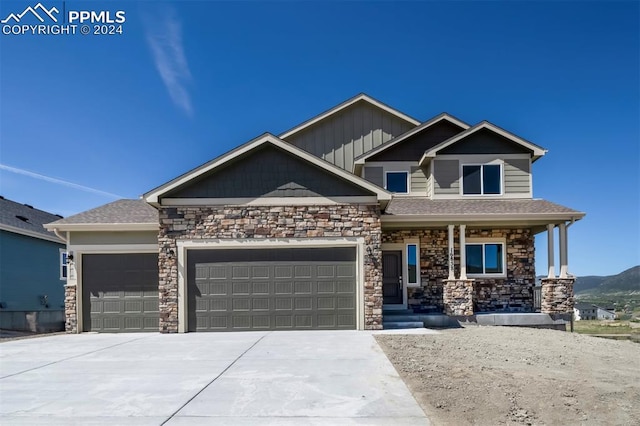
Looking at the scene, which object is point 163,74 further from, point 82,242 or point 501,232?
point 501,232

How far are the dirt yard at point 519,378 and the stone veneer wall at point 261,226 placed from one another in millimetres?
2721

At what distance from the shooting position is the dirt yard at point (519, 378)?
4.59m

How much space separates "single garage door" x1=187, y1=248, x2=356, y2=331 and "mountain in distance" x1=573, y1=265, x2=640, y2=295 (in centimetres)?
5896

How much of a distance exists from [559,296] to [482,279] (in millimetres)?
2206

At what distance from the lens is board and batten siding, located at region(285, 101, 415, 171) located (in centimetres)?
1670

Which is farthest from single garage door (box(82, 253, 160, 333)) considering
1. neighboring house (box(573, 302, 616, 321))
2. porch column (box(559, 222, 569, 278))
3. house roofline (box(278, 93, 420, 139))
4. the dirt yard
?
neighboring house (box(573, 302, 616, 321))

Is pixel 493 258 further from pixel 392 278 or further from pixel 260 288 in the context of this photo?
pixel 260 288

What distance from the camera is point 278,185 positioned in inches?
439

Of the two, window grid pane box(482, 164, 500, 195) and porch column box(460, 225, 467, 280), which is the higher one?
window grid pane box(482, 164, 500, 195)

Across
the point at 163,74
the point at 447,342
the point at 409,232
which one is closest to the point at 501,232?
the point at 409,232

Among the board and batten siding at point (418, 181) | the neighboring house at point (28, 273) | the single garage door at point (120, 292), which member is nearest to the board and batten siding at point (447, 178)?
the board and batten siding at point (418, 181)

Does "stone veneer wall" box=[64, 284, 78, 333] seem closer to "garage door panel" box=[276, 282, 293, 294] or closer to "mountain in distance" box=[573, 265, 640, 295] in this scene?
"garage door panel" box=[276, 282, 293, 294]

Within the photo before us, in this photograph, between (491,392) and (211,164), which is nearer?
(491,392)

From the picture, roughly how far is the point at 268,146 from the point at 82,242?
608 centimetres
